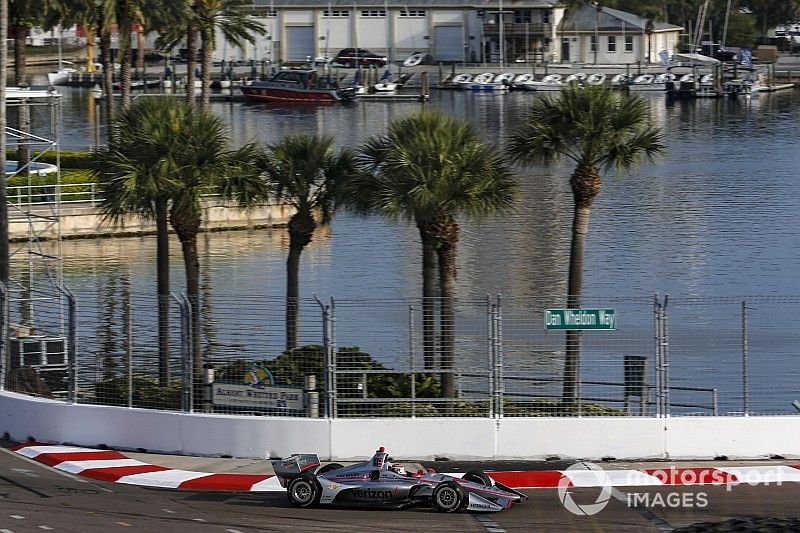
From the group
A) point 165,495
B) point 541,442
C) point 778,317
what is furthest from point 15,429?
point 778,317

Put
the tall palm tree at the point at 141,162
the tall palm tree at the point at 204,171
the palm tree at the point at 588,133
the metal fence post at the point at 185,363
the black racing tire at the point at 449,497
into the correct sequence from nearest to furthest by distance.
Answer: the black racing tire at the point at 449,497 < the metal fence post at the point at 185,363 < the palm tree at the point at 588,133 < the tall palm tree at the point at 141,162 < the tall palm tree at the point at 204,171

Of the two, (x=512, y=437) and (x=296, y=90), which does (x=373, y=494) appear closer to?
(x=512, y=437)

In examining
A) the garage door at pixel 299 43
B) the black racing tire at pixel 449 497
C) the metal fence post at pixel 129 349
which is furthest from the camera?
the garage door at pixel 299 43

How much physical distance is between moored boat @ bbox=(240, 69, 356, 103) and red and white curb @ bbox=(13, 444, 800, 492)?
10428 cm

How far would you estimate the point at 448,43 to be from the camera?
5443 inches

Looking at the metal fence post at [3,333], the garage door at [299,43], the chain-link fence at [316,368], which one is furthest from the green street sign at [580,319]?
the garage door at [299,43]

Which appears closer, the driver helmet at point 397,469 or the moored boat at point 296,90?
the driver helmet at point 397,469

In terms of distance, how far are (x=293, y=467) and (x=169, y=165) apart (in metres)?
11.7

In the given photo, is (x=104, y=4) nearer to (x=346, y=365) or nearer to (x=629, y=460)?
(x=346, y=365)

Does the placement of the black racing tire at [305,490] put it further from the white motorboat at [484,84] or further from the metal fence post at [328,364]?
the white motorboat at [484,84]

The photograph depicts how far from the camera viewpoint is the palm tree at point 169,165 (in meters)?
29.6

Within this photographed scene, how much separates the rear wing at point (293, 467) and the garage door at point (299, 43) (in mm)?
124775

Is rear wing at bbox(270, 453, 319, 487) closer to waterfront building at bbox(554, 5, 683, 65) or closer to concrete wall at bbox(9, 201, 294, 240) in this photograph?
concrete wall at bbox(9, 201, 294, 240)

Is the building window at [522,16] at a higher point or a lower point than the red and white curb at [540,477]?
higher
